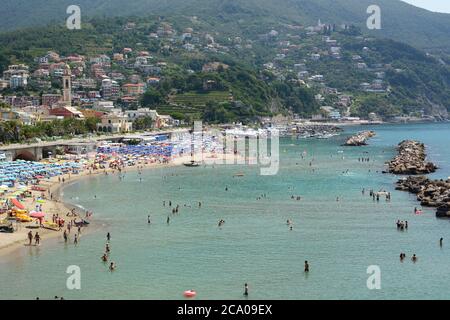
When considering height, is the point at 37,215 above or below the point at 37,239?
above

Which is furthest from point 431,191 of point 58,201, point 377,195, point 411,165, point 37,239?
point 37,239

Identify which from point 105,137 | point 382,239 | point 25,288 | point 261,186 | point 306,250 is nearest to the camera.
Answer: point 25,288

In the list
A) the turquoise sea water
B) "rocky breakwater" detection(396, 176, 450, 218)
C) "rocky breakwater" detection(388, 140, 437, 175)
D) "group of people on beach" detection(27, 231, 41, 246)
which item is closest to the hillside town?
"rocky breakwater" detection(388, 140, 437, 175)

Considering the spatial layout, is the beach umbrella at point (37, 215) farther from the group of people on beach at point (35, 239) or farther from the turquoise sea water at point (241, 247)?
the group of people on beach at point (35, 239)

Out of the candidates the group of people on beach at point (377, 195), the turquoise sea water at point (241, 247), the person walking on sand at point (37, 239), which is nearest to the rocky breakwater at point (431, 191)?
the turquoise sea water at point (241, 247)

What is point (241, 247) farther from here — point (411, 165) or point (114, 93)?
point (114, 93)
